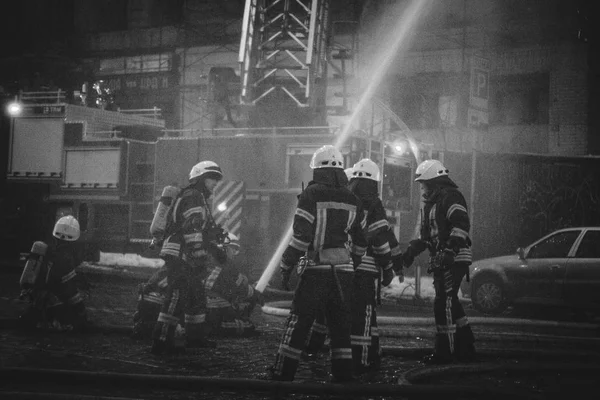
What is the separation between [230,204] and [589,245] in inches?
238

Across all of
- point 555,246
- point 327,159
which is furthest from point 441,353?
point 555,246

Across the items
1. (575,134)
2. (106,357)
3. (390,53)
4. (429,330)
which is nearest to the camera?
(106,357)

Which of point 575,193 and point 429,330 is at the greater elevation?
point 575,193

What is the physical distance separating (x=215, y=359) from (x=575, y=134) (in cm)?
1752

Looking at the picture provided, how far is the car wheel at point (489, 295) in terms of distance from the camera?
1155 cm

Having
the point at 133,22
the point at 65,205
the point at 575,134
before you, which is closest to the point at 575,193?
the point at 575,134

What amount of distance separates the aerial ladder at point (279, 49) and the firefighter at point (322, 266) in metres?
8.51

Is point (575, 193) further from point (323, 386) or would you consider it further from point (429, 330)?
point (323, 386)

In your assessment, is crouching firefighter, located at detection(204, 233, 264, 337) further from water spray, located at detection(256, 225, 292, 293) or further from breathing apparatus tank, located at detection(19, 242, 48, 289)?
water spray, located at detection(256, 225, 292, 293)

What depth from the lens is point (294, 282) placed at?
1298 centimetres

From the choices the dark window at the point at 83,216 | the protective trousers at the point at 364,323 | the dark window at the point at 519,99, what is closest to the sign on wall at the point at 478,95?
the dark window at the point at 519,99

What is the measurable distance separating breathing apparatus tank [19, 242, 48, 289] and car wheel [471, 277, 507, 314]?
6.75 m

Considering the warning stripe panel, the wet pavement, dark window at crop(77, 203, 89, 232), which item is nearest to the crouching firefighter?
the wet pavement

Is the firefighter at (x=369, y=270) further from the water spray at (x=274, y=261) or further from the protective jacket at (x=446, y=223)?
the water spray at (x=274, y=261)
